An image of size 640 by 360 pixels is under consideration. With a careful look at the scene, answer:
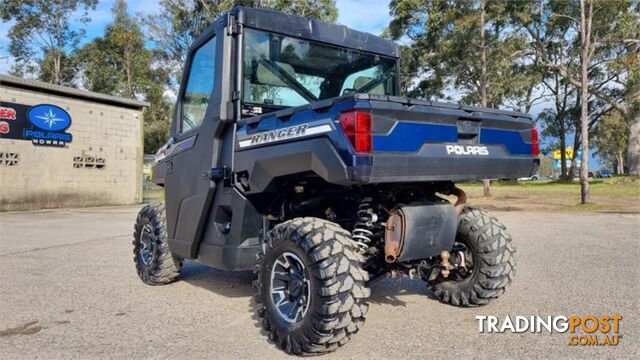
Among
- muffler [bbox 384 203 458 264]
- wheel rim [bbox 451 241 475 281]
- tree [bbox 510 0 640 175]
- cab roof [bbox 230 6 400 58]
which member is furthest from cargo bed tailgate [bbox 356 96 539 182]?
tree [bbox 510 0 640 175]

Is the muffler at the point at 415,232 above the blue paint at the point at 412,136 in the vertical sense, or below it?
below

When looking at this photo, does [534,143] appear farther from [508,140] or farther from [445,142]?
[445,142]

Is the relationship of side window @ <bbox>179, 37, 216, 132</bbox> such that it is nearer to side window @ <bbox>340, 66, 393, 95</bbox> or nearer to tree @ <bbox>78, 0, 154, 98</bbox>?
side window @ <bbox>340, 66, 393, 95</bbox>

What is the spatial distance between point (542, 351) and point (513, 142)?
63.7 inches

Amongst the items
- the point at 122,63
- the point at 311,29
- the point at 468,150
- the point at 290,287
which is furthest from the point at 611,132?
the point at 290,287

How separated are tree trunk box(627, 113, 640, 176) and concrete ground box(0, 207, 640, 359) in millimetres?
32362

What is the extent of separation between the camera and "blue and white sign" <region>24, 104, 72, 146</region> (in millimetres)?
20328

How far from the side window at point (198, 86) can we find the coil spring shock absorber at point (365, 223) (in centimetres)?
183

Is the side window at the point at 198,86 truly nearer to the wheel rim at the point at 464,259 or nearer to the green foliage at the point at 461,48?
the wheel rim at the point at 464,259

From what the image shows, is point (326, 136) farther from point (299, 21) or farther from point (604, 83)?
point (604, 83)

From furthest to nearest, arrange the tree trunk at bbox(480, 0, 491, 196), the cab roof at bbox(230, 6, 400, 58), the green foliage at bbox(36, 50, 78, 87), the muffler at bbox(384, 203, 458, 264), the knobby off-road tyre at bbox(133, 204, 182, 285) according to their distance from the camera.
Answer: the green foliage at bbox(36, 50, 78, 87) < the tree trunk at bbox(480, 0, 491, 196) < the knobby off-road tyre at bbox(133, 204, 182, 285) < the cab roof at bbox(230, 6, 400, 58) < the muffler at bbox(384, 203, 458, 264)

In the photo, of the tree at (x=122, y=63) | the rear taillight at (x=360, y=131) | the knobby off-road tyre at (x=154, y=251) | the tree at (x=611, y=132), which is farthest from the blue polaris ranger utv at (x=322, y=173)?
the tree at (x=611, y=132)

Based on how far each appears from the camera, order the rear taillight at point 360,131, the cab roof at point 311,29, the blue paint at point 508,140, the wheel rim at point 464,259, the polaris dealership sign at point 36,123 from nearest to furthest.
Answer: the rear taillight at point 360,131 < the blue paint at point 508,140 < the cab roof at point 311,29 < the wheel rim at point 464,259 < the polaris dealership sign at point 36,123

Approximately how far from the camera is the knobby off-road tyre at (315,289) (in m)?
3.35
